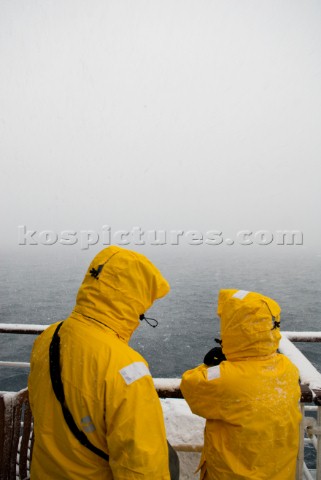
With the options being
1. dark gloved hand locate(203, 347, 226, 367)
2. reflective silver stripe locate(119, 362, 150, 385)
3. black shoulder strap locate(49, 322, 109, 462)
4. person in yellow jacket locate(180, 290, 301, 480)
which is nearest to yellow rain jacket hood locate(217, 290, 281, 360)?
person in yellow jacket locate(180, 290, 301, 480)

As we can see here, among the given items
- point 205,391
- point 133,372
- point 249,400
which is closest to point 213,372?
point 205,391

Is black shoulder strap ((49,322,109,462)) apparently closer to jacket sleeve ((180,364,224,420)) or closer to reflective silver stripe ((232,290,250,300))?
jacket sleeve ((180,364,224,420))

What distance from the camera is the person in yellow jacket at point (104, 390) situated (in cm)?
132

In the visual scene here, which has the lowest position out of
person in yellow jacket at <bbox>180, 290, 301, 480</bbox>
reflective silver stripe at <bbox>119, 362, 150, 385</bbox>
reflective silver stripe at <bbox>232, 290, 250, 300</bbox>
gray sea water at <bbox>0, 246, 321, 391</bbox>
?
gray sea water at <bbox>0, 246, 321, 391</bbox>

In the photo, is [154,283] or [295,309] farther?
[295,309]

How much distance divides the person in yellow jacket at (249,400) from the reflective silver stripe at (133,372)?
23.1 inches

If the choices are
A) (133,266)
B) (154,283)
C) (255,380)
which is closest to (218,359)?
(255,380)

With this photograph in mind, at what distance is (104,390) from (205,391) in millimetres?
716

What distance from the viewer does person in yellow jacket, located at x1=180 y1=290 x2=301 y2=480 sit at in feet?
5.63

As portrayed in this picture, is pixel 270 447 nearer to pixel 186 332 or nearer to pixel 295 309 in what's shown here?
pixel 186 332

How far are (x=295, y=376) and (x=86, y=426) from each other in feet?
3.96

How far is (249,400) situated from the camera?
1716 mm

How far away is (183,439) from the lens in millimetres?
2854

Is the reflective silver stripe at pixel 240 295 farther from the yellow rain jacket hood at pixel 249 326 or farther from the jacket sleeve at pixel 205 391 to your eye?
the jacket sleeve at pixel 205 391
